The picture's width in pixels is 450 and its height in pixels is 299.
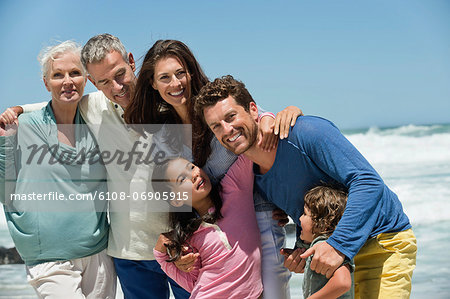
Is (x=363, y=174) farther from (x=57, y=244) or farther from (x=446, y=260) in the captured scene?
(x=446, y=260)

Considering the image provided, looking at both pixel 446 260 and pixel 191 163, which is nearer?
pixel 191 163

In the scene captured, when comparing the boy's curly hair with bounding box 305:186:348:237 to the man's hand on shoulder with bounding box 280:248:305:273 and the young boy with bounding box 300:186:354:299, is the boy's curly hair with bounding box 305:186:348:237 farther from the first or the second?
the man's hand on shoulder with bounding box 280:248:305:273

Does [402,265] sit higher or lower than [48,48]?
lower

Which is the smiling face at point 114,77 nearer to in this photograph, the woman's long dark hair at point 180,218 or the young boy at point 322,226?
the woman's long dark hair at point 180,218

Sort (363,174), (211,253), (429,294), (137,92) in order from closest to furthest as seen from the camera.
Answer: (363,174), (211,253), (137,92), (429,294)

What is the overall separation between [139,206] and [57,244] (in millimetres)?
585

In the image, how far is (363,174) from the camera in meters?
2.51

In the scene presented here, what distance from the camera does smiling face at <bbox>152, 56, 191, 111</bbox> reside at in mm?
3168

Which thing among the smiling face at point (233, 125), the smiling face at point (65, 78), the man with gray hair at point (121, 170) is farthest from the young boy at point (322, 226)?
the smiling face at point (65, 78)

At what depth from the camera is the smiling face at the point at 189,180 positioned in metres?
3.07

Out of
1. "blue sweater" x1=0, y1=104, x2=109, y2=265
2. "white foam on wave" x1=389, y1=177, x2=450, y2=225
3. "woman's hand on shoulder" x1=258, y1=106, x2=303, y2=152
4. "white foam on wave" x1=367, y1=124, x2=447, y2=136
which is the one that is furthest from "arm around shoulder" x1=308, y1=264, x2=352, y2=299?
"white foam on wave" x1=367, y1=124, x2=447, y2=136

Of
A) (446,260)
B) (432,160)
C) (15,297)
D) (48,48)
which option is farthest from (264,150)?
(432,160)

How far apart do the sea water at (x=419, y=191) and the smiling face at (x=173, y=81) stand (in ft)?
12.9

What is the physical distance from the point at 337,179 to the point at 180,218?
1074mm
